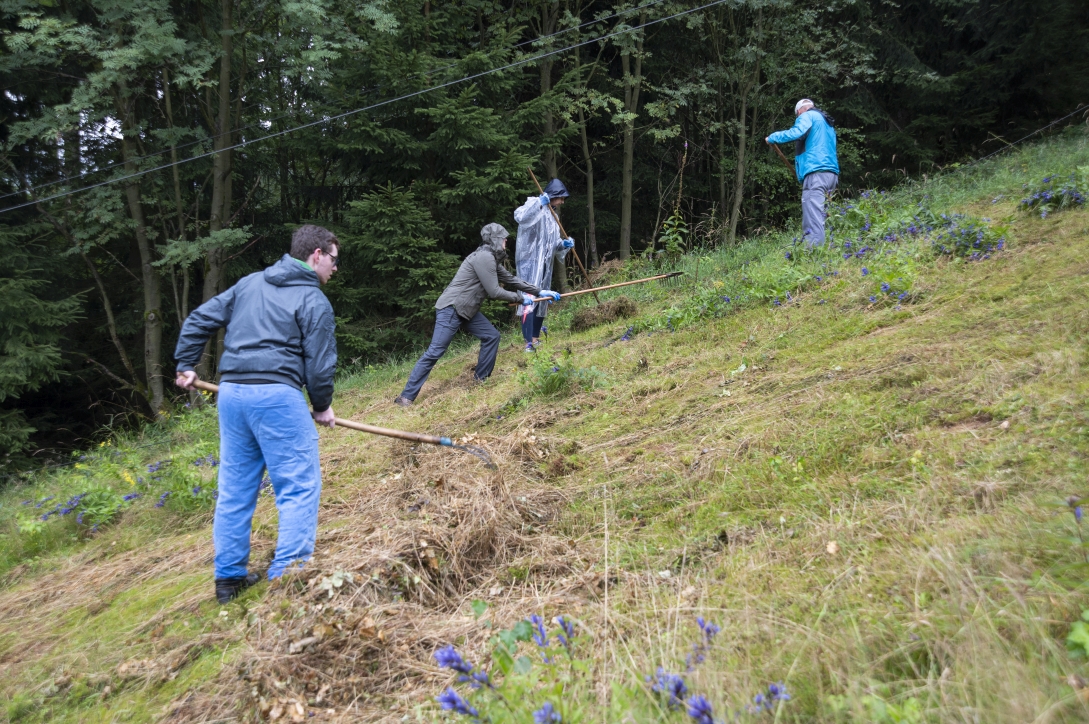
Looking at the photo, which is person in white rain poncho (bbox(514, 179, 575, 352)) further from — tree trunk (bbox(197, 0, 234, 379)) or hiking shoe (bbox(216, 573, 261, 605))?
tree trunk (bbox(197, 0, 234, 379))

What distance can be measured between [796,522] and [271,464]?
8.46 ft

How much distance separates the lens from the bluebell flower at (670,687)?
1814mm

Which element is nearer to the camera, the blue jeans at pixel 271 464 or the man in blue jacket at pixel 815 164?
the blue jeans at pixel 271 464

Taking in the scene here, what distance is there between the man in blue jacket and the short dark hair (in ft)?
18.6

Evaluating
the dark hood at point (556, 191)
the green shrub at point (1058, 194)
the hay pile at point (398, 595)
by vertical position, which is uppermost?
the dark hood at point (556, 191)

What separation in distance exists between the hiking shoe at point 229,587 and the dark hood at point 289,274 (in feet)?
5.34

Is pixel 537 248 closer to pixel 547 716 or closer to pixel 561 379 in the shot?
pixel 561 379

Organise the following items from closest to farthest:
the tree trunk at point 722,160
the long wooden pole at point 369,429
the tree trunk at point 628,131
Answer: the long wooden pole at point 369,429, the tree trunk at point 628,131, the tree trunk at point 722,160

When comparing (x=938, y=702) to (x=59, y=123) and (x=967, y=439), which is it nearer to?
(x=967, y=439)

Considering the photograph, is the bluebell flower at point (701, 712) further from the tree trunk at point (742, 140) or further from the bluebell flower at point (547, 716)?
the tree trunk at point (742, 140)

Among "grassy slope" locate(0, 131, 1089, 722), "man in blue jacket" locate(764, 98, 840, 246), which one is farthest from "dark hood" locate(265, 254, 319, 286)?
"man in blue jacket" locate(764, 98, 840, 246)

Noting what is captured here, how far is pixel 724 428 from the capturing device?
450 centimetres

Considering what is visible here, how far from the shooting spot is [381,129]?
1145cm

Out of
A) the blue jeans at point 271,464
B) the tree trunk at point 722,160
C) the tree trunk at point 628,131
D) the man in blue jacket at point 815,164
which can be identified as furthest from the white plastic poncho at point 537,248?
the tree trunk at point 722,160
